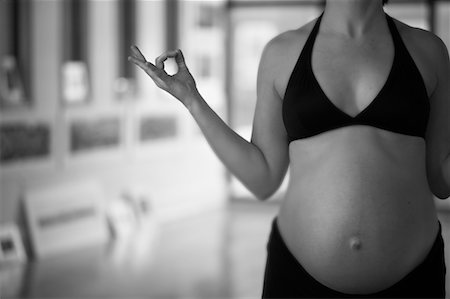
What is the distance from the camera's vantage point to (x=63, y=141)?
6.27 metres

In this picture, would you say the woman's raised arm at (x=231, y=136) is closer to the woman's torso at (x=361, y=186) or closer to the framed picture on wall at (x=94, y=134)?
the woman's torso at (x=361, y=186)

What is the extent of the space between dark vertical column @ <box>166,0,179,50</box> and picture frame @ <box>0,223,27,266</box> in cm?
322

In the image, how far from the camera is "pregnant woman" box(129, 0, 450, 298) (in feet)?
3.84

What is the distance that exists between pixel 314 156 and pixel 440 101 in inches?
9.0

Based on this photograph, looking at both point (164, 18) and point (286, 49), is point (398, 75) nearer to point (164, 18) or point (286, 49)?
point (286, 49)

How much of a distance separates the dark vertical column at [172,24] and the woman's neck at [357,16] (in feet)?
22.5

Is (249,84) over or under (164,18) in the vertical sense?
under

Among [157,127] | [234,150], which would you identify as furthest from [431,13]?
[234,150]

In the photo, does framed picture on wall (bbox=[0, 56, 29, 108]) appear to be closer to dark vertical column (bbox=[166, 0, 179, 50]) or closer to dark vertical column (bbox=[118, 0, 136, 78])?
dark vertical column (bbox=[118, 0, 136, 78])

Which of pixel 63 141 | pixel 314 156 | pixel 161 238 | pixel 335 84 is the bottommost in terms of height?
pixel 161 238

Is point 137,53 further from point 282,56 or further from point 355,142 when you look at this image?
point 355,142

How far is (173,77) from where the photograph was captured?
3.92 ft

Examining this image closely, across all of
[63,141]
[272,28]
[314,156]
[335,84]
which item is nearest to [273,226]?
[314,156]

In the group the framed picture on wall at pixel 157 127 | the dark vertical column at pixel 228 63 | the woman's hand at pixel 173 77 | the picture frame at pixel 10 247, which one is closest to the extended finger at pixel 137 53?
the woman's hand at pixel 173 77
